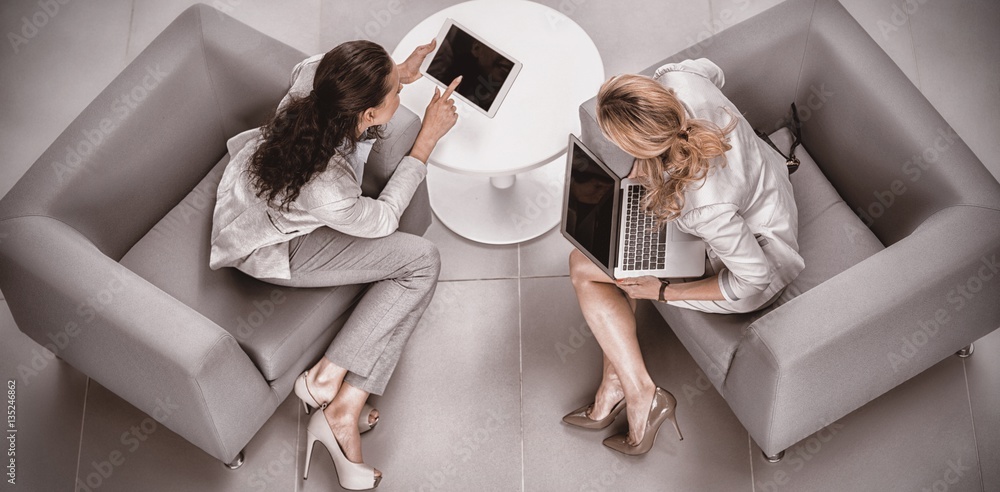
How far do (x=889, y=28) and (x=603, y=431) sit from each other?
6.15 ft

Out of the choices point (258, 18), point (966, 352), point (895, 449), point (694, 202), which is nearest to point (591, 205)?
point (694, 202)

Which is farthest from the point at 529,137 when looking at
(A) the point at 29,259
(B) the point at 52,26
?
(B) the point at 52,26

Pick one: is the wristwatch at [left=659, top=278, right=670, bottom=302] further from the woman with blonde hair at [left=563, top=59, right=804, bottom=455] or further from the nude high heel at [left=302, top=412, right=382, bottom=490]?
the nude high heel at [left=302, top=412, right=382, bottom=490]

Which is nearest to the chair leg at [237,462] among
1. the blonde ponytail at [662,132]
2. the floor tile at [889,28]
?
the blonde ponytail at [662,132]

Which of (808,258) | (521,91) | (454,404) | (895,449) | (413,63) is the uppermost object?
(413,63)

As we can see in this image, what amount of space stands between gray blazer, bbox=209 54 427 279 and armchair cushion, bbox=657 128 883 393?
2.64ft

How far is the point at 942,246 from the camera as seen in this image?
1730 mm

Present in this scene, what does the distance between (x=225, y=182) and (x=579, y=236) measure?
0.95m

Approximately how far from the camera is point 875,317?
170cm

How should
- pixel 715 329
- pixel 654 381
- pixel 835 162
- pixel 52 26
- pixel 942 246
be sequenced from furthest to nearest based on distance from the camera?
pixel 52 26 → pixel 654 381 → pixel 835 162 → pixel 715 329 → pixel 942 246

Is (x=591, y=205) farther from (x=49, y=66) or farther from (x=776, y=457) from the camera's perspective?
(x=49, y=66)

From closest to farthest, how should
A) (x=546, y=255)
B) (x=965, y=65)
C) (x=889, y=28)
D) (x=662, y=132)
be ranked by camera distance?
(x=662, y=132), (x=546, y=255), (x=965, y=65), (x=889, y=28)

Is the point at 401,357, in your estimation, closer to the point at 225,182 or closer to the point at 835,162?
the point at 225,182

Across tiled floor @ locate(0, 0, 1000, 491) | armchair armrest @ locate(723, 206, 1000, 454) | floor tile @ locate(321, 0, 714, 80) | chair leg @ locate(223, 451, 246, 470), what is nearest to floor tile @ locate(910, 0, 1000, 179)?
tiled floor @ locate(0, 0, 1000, 491)
